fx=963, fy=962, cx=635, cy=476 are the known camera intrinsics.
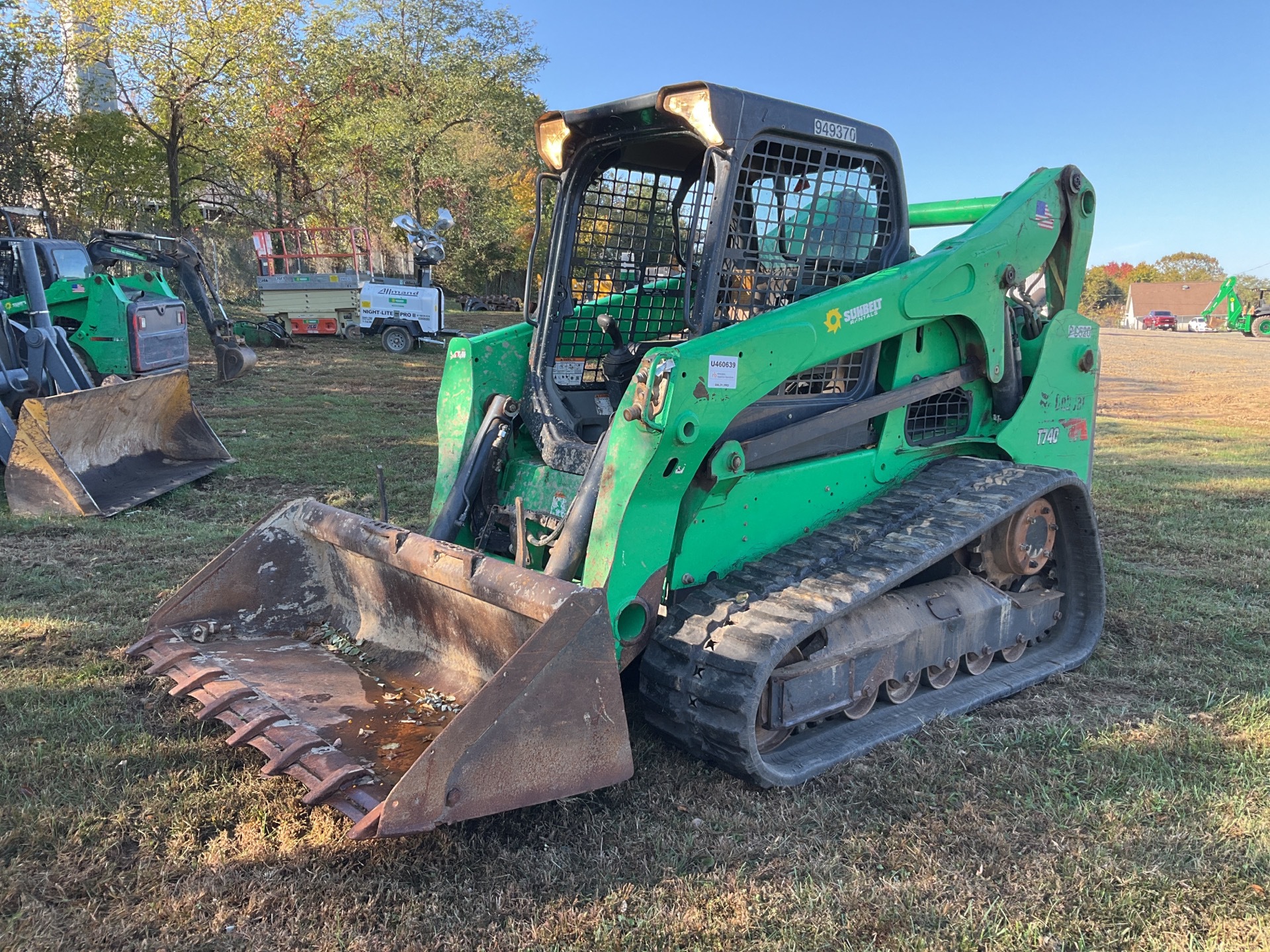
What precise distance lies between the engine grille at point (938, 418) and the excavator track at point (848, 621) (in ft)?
0.57

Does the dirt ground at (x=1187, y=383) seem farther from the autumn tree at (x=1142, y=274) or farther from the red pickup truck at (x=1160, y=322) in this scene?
the autumn tree at (x=1142, y=274)

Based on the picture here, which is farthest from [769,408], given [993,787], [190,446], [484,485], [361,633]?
[190,446]

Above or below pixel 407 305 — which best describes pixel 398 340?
below

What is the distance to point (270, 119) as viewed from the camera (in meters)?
26.6

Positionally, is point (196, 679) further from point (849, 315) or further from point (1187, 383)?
point (1187, 383)

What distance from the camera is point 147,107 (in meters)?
22.9

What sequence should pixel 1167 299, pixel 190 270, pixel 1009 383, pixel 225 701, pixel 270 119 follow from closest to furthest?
pixel 225 701
pixel 1009 383
pixel 190 270
pixel 270 119
pixel 1167 299

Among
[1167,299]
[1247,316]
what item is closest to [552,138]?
[1247,316]

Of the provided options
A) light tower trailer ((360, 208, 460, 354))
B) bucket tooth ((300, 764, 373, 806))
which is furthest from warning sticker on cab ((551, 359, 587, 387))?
light tower trailer ((360, 208, 460, 354))

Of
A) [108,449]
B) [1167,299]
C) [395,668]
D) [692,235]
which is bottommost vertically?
[395,668]

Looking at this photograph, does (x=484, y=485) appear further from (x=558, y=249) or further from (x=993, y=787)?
(x=993, y=787)

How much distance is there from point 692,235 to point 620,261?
0.83 metres

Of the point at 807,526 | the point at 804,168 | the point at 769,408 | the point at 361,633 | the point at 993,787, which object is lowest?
the point at 993,787

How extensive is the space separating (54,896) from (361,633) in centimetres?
149
